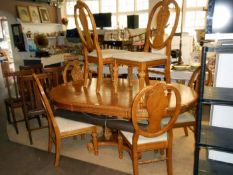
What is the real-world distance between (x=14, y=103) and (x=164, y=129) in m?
2.14

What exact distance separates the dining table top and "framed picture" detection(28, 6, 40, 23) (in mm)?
4572

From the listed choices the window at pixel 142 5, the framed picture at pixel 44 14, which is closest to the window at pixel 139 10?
the window at pixel 142 5

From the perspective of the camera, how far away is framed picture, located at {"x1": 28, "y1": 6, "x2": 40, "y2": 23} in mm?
6238

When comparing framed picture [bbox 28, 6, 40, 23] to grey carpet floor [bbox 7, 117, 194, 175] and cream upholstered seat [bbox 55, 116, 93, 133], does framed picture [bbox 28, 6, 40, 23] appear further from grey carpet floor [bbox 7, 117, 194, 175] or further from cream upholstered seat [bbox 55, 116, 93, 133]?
cream upholstered seat [bbox 55, 116, 93, 133]

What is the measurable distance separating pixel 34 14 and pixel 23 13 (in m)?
0.39

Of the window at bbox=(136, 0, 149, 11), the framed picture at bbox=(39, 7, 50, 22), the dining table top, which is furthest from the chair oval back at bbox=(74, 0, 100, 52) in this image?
the window at bbox=(136, 0, 149, 11)

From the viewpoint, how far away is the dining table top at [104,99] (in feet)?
6.04

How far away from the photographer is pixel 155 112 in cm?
165

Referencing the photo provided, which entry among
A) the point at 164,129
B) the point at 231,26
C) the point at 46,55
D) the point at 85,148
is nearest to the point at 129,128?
the point at 164,129

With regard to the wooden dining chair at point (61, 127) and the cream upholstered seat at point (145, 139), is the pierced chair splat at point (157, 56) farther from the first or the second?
the wooden dining chair at point (61, 127)

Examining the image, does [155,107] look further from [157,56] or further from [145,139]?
[157,56]

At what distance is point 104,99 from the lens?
203 centimetres

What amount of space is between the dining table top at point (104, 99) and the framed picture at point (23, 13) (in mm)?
4344

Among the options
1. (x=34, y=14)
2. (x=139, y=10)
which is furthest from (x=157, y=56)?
(x=139, y=10)
